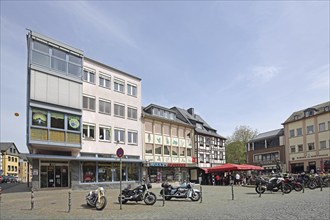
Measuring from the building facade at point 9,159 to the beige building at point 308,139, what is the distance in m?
65.5

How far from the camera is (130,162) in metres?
39.3

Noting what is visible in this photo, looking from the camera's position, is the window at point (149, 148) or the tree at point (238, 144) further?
the tree at point (238, 144)

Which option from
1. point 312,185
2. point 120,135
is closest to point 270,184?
point 312,185

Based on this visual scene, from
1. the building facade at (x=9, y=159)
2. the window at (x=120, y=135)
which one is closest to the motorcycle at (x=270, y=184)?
the window at (x=120, y=135)

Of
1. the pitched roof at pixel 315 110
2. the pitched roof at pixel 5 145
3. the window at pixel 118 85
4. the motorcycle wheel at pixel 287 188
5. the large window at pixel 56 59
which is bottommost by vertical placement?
the motorcycle wheel at pixel 287 188

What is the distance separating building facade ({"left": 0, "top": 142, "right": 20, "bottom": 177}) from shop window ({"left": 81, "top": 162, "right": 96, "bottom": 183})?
59648 mm

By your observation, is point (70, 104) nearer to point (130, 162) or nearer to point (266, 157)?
point (130, 162)

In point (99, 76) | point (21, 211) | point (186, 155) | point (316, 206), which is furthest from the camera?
point (186, 155)

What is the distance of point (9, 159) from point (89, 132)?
66.7 m

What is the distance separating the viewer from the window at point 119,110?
38.4 metres

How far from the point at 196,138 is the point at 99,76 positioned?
21.4 metres

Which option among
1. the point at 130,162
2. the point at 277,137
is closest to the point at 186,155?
the point at 130,162

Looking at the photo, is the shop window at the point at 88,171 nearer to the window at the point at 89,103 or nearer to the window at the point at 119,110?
the window at the point at 89,103

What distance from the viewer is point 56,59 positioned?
31141 millimetres
